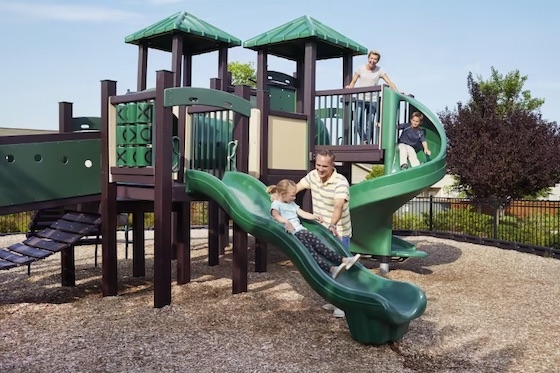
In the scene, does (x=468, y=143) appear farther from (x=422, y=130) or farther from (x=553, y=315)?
(x=553, y=315)

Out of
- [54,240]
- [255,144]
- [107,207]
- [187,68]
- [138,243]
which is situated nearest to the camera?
[54,240]

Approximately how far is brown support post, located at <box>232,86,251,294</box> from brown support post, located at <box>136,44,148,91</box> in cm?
375

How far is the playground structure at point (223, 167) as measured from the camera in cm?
589

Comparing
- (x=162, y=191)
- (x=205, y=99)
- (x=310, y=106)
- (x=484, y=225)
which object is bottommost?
(x=484, y=225)

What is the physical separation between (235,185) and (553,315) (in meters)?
4.16

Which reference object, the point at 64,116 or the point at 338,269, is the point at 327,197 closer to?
the point at 338,269

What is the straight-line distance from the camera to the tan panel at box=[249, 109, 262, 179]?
859 cm

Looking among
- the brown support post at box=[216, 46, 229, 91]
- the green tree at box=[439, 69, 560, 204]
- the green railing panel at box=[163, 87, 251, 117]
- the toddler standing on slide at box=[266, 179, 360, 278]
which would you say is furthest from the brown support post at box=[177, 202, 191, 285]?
the green tree at box=[439, 69, 560, 204]

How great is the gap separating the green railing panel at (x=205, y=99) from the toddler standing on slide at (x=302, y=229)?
1646mm

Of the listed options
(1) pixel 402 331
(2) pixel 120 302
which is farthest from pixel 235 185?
(1) pixel 402 331

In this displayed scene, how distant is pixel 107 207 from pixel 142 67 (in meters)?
4.22

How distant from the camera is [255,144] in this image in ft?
28.3

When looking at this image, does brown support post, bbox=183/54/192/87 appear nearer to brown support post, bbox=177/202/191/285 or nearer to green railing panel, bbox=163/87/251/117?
brown support post, bbox=177/202/191/285

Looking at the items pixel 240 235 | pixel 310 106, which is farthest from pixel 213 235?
pixel 310 106
